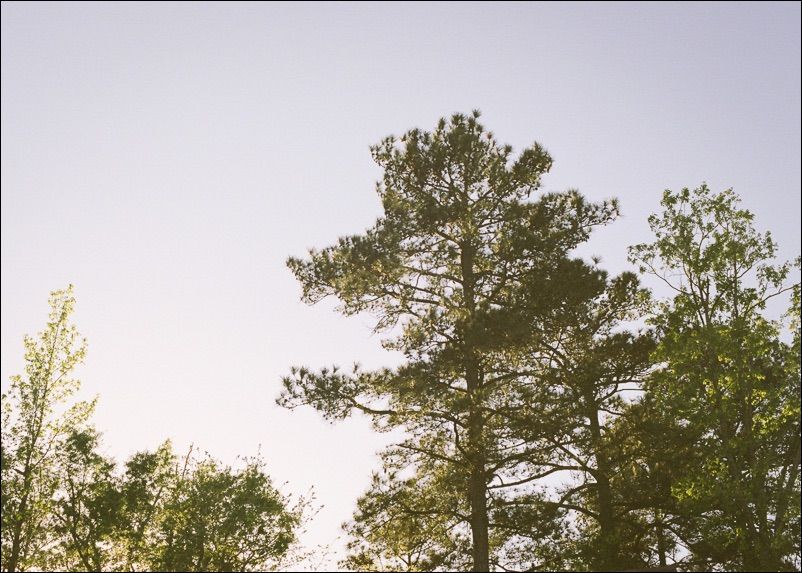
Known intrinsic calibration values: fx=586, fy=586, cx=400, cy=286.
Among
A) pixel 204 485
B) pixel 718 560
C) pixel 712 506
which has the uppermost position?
pixel 204 485

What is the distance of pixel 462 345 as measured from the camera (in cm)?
1614

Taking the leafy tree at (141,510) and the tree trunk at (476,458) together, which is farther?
the leafy tree at (141,510)

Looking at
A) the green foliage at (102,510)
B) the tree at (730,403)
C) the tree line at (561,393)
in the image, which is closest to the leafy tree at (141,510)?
the green foliage at (102,510)

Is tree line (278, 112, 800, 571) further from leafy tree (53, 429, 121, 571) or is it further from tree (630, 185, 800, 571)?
leafy tree (53, 429, 121, 571)

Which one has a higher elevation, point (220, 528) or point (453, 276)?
point (453, 276)

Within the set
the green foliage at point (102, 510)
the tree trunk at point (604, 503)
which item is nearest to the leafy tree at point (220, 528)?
the green foliage at point (102, 510)

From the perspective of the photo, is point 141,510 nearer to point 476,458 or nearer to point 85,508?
point 85,508

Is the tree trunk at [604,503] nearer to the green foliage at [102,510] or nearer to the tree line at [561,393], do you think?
the tree line at [561,393]

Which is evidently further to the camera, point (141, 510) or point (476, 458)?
point (141, 510)

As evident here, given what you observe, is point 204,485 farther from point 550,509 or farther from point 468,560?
point 550,509

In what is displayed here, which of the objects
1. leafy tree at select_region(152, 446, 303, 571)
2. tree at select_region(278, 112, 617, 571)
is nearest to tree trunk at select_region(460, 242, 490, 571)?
tree at select_region(278, 112, 617, 571)

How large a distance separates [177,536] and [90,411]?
578cm

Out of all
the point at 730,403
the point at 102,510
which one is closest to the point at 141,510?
the point at 102,510

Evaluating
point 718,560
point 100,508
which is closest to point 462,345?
point 718,560
